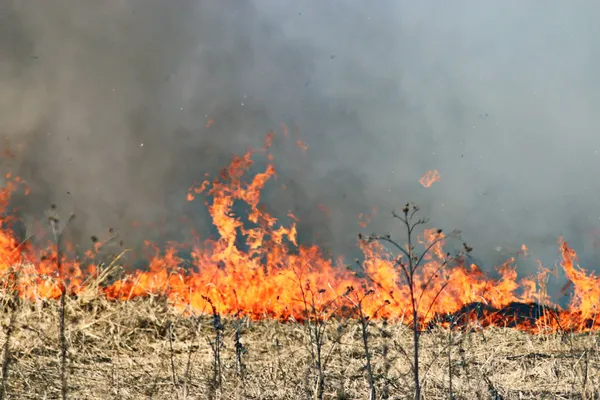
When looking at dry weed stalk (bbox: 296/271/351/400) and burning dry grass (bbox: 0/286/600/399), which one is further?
burning dry grass (bbox: 0/286/600/399)

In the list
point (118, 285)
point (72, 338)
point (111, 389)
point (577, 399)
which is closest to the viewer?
point (577, 399)

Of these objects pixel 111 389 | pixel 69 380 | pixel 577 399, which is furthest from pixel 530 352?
pixel 69 380

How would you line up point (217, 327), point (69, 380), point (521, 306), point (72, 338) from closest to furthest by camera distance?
point (217, 327) → point (69, 380) → point (72, 338) → point (521, 306)

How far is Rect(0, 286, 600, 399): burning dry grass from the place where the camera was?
204 inches

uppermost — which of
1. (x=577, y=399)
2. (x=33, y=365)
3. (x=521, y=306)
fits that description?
(x=521, y=306)

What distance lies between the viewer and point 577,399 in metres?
5.04

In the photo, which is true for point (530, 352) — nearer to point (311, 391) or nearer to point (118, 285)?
point (311, 391)

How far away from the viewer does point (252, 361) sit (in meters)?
7.02

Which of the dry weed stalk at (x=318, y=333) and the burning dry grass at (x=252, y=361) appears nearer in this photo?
the dry weed stalk at (x=318, y=333)

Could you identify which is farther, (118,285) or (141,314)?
(118,285)

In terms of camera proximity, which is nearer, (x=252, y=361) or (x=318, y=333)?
(x=318, y=333)

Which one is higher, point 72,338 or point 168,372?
point 72,338

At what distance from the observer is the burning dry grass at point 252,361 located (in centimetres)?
519

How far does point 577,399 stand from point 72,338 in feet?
20.5
